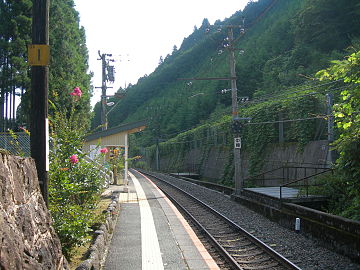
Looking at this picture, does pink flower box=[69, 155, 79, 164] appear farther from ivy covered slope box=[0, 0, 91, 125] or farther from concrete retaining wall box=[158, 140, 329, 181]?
concrete retaining wall box=[158, 140, 329, 181]

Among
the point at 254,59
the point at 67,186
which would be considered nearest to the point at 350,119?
the point at 67,186

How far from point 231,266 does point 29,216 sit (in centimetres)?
496

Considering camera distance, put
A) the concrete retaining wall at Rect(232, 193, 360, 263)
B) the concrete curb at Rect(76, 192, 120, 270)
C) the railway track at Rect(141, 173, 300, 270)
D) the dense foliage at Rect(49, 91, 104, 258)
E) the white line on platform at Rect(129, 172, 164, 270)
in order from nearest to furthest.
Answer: the concrete curb at Rect(76, 192, 120, 270) → the dense foliage at Rect(49, 91, 104, 258) → the white line on platform at Rect(129, 172, 164, 270) → the railway track at Rect(141, 173, 300, 270) → the concrete retaining wall at Rect(232, 193, 360, 263)

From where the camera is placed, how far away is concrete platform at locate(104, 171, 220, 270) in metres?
6.84

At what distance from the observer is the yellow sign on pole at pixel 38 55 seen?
5.27m

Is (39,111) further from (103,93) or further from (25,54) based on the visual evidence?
(103,93)

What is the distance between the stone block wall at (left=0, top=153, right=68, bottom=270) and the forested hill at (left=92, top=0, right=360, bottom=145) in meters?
7.68

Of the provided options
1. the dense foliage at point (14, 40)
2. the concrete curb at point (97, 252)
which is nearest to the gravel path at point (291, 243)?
the concrete curb at point (97, 252)

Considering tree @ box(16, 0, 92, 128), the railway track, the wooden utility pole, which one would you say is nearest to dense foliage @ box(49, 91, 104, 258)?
the wooden utility pole

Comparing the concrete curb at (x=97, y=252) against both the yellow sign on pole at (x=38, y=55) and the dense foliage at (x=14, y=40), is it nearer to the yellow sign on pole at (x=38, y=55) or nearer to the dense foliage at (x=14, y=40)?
the yellow sign on pole at (x=38, y=55)

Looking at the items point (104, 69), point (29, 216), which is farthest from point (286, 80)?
point (29, 216)

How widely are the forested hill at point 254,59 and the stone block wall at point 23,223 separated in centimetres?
768

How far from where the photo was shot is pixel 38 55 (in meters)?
5.31

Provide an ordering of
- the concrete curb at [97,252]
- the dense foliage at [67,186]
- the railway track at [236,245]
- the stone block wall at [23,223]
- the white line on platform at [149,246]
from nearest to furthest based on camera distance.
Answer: the stone block wall at [23,223] → the concrete curb at [97,252] → the dense foliage at [67,186] → the white line on platform at [149,246] → the railway track at [236,245]
